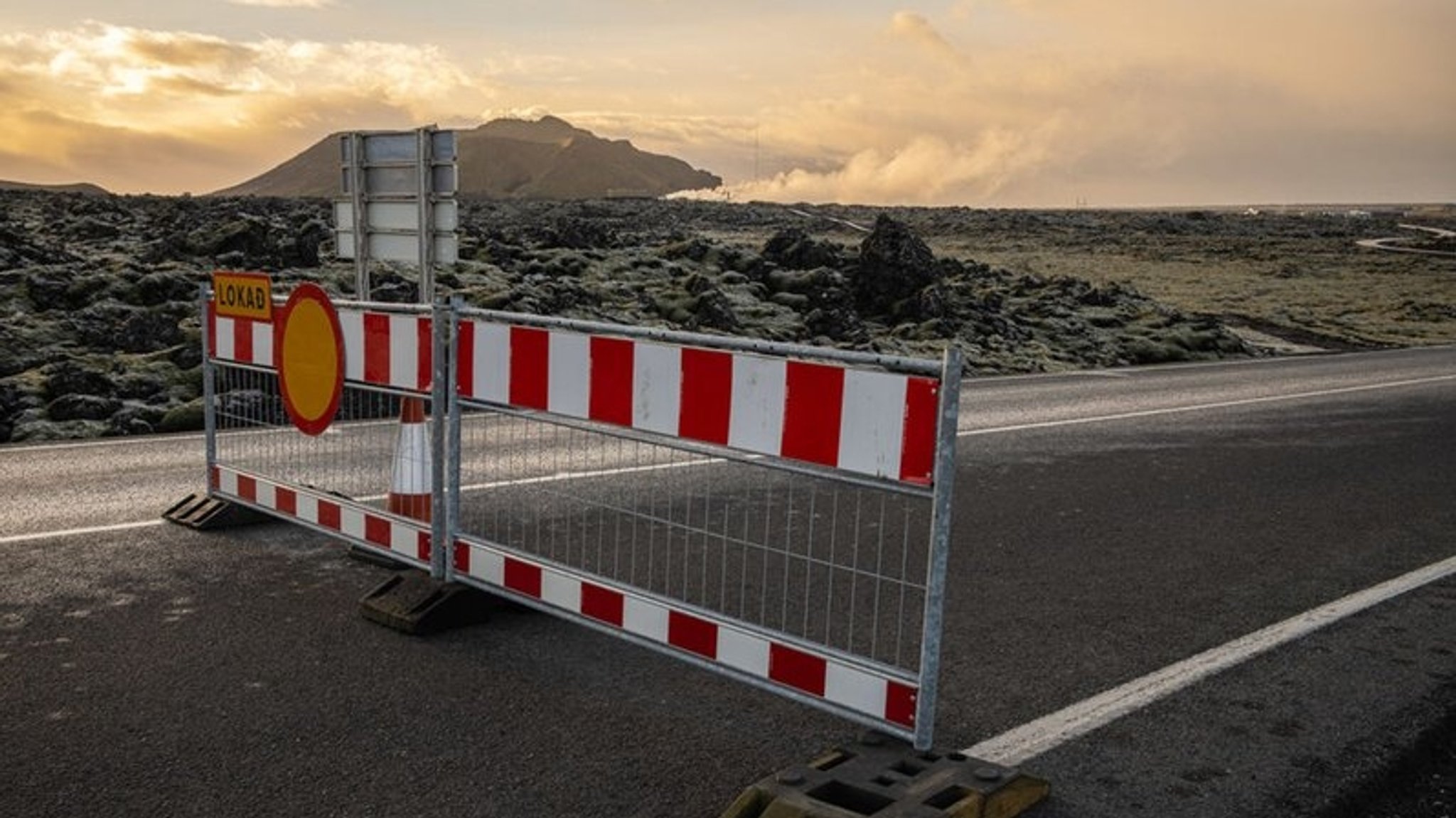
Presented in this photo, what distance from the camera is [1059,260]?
53125mm

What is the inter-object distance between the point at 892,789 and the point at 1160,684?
182 centimetres

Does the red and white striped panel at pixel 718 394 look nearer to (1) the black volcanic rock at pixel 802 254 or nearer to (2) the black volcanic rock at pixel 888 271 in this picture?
(2) the black volcanic rock at pixel 888 271

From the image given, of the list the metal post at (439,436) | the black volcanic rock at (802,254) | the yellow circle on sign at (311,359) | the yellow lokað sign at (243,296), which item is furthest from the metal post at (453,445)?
the black volcanic rock at (802,254)

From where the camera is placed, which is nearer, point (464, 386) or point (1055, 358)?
point (464, 386)

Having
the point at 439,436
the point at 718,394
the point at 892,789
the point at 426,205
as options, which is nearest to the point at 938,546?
the point at 892,789

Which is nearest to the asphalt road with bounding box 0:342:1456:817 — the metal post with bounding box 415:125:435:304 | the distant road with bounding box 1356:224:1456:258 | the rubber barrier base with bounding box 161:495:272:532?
the rubber barrier base with bounding box 161:495:272:532

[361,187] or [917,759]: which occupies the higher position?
[361,187]

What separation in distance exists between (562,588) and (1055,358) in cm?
1601

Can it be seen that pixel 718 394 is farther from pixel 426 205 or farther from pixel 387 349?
pixel 426 205

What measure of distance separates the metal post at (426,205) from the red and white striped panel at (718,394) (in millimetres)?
1435

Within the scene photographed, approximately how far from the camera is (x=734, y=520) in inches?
301

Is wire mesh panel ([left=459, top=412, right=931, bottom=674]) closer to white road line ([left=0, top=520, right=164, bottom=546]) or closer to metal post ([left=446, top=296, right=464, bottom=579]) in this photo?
metal post ([left=446, top=296, right=464, bottom=579])

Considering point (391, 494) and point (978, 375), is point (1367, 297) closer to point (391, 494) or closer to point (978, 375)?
point (978, 375)

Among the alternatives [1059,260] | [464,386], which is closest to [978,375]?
[464,386]
